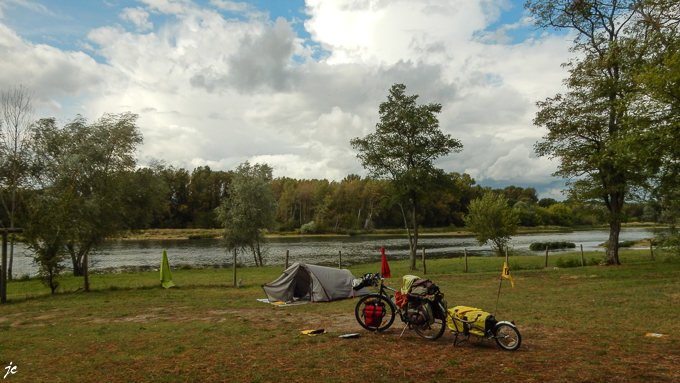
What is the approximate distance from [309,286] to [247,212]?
909 inches

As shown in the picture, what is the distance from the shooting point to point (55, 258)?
16.6 meters

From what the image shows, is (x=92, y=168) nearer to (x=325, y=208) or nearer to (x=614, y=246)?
(x=614, y=246)

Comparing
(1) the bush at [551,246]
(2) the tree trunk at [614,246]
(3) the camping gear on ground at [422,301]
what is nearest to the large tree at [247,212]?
(2) the tree trunk at [614,246]

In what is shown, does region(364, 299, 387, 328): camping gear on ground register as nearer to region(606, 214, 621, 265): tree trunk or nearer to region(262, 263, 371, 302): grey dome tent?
region(262, 263, 371, 302): grey dome tent

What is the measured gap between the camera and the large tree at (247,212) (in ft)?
120

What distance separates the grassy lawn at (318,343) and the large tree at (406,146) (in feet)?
34.2

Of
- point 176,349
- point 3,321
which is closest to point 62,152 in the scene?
point 3,321

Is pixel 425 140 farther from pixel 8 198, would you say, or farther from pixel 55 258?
pixel 8 198

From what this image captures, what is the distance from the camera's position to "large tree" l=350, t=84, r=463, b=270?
24203mm

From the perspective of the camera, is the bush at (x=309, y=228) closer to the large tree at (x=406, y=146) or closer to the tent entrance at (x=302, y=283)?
the large tree at (x=406, y=146)

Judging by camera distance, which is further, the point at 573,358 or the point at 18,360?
the point at 18,360

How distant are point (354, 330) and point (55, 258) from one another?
13.7 m

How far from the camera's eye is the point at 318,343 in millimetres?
8117

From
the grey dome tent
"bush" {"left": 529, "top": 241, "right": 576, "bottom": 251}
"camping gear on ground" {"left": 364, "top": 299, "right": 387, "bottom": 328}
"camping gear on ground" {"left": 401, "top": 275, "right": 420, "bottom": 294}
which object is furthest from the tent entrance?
"bush" {"left": 529, "top": 241, "right": 576, "bottom": 251}
